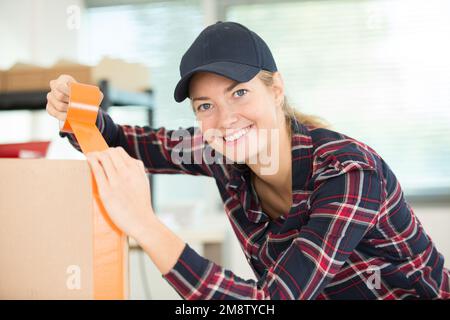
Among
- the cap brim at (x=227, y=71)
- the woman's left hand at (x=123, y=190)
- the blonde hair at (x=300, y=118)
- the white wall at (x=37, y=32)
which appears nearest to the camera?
the woman's left hand at (x=123, y=190)

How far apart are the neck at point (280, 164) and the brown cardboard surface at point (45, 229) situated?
1.30 feet

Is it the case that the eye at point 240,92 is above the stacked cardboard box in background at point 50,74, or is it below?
below

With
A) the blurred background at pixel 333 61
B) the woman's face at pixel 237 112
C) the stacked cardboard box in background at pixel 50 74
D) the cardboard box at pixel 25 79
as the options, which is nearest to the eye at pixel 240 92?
the woman's face at pixel 237 112

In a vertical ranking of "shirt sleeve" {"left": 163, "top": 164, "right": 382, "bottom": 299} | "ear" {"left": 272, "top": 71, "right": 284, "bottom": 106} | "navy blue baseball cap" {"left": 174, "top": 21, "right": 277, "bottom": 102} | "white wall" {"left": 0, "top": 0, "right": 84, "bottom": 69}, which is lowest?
"shirt sleeve" {"left": 163, "top": 164, "right": 382, "bottom": 299}

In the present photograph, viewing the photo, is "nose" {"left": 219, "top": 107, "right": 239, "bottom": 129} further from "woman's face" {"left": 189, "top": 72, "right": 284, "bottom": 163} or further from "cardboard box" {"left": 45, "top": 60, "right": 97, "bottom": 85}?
"cardboard box" {"left": 45, "top": 60, "right": 97, "bottom": 85}

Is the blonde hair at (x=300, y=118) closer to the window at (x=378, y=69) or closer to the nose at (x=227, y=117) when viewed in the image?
the nose at (x=227, y=117)

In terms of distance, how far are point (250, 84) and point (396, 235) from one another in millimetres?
335

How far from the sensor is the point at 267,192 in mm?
948

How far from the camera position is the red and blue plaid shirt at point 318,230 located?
634 mm

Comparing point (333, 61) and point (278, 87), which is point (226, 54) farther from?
point (333, 61)

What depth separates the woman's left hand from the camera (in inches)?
21.8

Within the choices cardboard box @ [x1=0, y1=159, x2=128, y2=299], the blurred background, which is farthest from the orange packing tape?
the blurred background

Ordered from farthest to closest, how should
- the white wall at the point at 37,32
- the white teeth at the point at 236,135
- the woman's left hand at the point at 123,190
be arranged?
the white wall at the point at 37,32 → the white teeth at the point at 236,135 → the woman's left hand at the point at 123,190

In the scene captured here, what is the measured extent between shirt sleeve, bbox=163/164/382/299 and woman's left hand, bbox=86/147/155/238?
0.23ft
